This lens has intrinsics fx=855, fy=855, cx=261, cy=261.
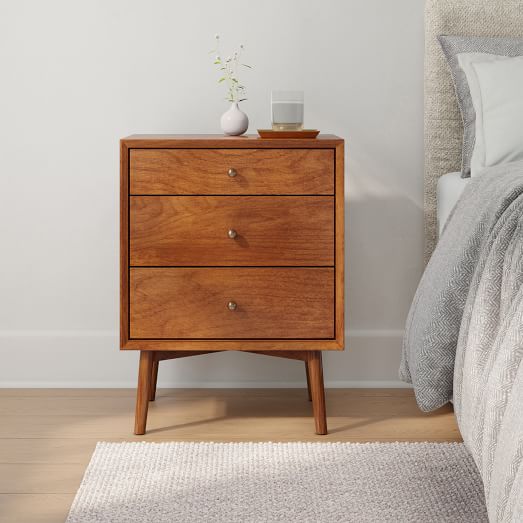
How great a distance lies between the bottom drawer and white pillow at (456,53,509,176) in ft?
1.62

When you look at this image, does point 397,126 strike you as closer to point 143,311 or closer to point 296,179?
point 296,179

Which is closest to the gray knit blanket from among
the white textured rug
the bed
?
the bed

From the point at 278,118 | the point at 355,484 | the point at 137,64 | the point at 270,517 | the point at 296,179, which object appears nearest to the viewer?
the point at 270,517

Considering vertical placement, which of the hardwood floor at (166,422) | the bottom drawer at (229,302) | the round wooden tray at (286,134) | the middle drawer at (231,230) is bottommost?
the hardwood floor at (166,422)

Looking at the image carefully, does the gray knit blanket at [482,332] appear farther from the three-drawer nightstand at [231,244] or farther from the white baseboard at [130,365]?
the white baseboard at [130,365]

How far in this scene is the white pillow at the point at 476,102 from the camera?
2176 millimetres

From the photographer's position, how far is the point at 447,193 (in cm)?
229

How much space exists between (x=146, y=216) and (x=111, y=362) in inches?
26.6

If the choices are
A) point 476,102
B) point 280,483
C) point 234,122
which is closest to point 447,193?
point 476,102

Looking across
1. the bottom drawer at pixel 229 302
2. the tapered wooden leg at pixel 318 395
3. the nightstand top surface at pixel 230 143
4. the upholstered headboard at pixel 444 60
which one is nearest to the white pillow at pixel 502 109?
the upholstered headboard at pixel 444 60

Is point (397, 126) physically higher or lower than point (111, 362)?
higher

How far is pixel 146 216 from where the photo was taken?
6.65ft

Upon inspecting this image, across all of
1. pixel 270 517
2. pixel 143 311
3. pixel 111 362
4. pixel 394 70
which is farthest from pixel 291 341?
pixel 394 70

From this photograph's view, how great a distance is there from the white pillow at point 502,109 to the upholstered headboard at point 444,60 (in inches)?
10.0
